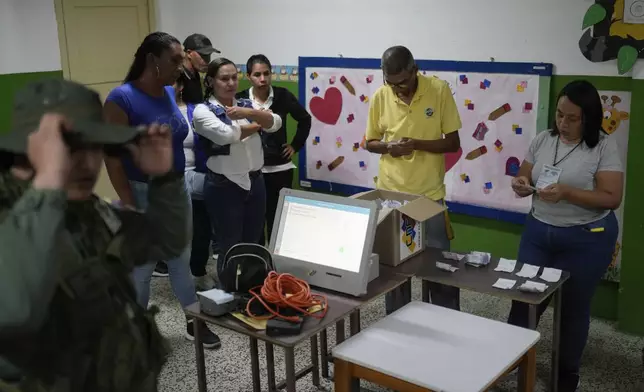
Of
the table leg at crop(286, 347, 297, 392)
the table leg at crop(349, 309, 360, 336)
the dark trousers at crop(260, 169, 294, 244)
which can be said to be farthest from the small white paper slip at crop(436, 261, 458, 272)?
the dark trousers at crop(260, 169, 294, 244)

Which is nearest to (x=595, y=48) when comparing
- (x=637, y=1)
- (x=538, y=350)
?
(x=637, y=1)

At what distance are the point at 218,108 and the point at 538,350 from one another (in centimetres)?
205

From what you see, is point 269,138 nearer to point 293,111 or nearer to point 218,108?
point 293,111

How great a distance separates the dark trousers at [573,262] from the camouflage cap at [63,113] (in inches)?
84.0

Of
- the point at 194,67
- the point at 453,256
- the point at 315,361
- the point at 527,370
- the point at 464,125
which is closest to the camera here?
the point at 527,370

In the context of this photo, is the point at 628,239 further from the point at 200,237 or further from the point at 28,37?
the point at 28,37

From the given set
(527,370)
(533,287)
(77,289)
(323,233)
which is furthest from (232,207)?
(77,289)

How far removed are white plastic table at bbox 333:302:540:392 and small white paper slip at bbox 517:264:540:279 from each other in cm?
35

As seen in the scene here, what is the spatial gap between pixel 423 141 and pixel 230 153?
0.98 metres

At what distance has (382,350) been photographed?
2.27m

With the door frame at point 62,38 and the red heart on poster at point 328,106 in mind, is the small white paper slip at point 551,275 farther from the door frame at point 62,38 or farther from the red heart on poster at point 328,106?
the door frame at point 62,38

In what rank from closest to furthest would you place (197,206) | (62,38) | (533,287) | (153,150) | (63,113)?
1. (63,113)
2. (153,150)
3. (533,287)
4. (197,206)
5. (62,38)

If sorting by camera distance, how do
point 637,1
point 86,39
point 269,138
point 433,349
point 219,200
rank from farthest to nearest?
1. point 86,39
2. point 269,138
3. point 219,200
4. point 637,1
5. point 433,349

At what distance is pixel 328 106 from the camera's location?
15.4ft
